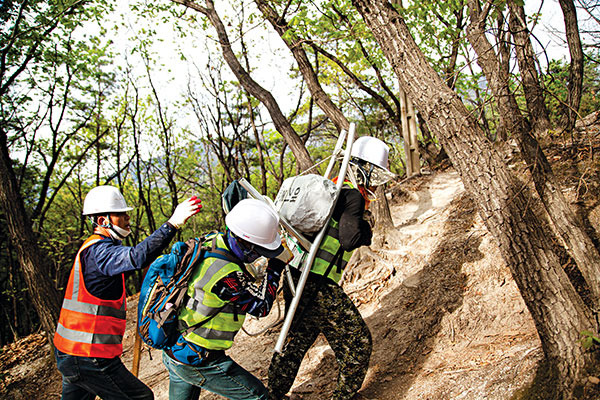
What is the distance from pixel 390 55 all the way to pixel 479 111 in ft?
2.56

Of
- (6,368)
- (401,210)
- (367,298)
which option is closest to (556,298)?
(367,298)

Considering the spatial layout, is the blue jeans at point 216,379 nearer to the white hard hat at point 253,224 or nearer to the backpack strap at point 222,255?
the backpack strap at point 222,255

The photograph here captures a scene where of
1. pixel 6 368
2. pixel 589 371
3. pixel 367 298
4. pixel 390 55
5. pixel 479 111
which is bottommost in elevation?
pixel 6 368

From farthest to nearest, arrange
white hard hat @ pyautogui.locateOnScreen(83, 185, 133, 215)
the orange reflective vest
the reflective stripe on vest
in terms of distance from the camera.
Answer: white hard hat @ pyautogui.locateOnScreen(83, 185, 133, 215), the orange reflective vest, the reflective stripe on vest

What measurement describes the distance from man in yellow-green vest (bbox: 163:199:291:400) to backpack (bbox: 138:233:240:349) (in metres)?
0.04

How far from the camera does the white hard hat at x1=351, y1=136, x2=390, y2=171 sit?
10.3 feet

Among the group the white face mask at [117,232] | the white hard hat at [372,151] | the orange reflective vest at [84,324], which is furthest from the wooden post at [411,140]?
the orange reflective vest at [84,324]

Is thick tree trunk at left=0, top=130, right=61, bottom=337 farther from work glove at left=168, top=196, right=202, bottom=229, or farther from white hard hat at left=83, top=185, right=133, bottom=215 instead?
work glove at left=168, top=196, right=202, bottom=229

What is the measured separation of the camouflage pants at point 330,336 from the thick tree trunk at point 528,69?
2.09 meters

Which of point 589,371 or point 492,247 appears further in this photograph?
point 492,247

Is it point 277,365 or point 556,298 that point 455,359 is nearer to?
point 556,298

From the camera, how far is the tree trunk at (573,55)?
638 centimetres

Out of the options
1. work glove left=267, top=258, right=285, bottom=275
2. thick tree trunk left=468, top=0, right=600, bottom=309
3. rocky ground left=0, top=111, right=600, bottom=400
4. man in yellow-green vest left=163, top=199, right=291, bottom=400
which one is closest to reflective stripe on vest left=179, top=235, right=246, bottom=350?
man in yellow-green vest left=163, top=199, right=291, bottom=400

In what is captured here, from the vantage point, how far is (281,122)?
683cm
